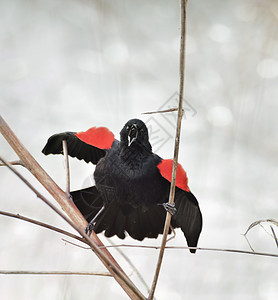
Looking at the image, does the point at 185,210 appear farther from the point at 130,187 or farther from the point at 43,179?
the point at 43,179

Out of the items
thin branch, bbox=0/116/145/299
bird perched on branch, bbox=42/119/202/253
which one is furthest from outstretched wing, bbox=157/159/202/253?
thin branch, bbox=0/116/145/299

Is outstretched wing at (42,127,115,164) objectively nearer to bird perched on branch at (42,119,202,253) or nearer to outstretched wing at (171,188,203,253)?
bird perched on branch at (42,119,202,253)

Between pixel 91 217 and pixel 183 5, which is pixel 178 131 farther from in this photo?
pixel 91 217

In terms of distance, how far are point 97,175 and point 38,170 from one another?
4.1 inches

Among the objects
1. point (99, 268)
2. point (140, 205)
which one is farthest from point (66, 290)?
point (140, 205)

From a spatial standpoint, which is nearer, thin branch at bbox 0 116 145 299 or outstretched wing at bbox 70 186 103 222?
thin branch at bbox 0 116 145 299

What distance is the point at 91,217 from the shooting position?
1.35 ft

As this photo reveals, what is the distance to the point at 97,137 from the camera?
1.26 feet

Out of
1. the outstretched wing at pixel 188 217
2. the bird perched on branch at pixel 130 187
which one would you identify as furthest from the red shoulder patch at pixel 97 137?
the outstretched wing at pixel 188 217

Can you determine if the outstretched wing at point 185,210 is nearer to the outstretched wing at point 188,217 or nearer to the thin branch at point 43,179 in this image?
the outstretched wing at point 188,217

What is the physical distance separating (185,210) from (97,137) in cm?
14

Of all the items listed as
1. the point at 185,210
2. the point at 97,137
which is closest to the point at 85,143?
the point at 97,137

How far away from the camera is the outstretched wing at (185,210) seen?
0.38 m

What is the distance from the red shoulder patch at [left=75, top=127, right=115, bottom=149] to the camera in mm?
373
